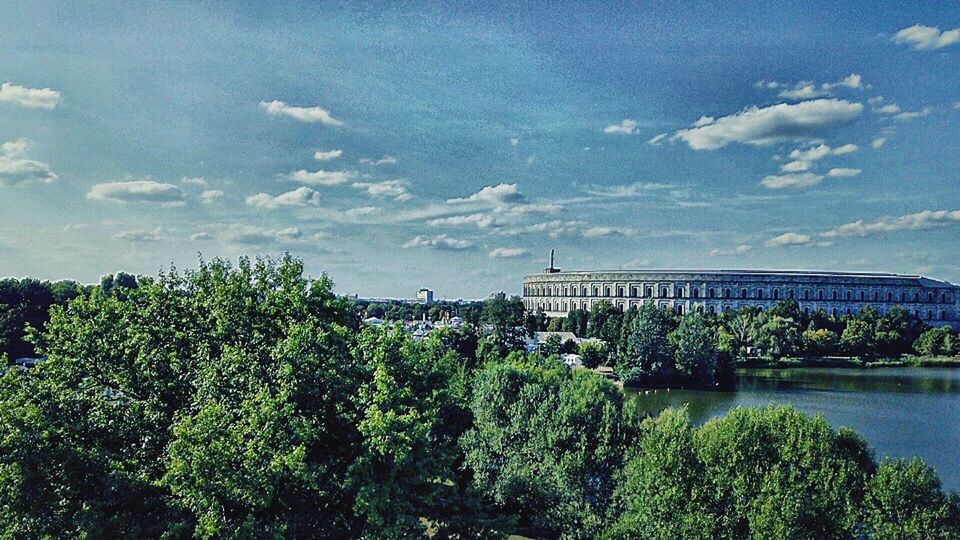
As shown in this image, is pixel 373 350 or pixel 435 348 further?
pixel 435 348

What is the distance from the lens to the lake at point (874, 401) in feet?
81.9

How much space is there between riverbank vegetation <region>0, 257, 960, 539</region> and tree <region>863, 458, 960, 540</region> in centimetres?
3

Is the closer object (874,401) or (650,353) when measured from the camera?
(874,401)

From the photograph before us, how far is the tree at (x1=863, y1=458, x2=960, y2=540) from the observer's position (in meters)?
11.1

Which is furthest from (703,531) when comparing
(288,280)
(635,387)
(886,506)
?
(635,387)

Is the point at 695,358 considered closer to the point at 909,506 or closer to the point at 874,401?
the point at 874,401

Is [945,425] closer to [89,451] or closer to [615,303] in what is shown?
[89,451]

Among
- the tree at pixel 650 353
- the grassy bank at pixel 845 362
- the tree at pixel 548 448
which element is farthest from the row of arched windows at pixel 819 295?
the tree at pixel 548 448

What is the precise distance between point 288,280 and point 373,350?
2.14 metres

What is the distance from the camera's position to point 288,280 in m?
11.9

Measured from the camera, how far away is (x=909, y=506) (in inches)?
447

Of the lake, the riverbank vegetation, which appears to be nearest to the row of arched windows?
the lake

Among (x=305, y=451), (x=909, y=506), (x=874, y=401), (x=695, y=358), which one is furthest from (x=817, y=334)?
(x=305, y=451)

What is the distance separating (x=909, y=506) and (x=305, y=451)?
970 centimetres
